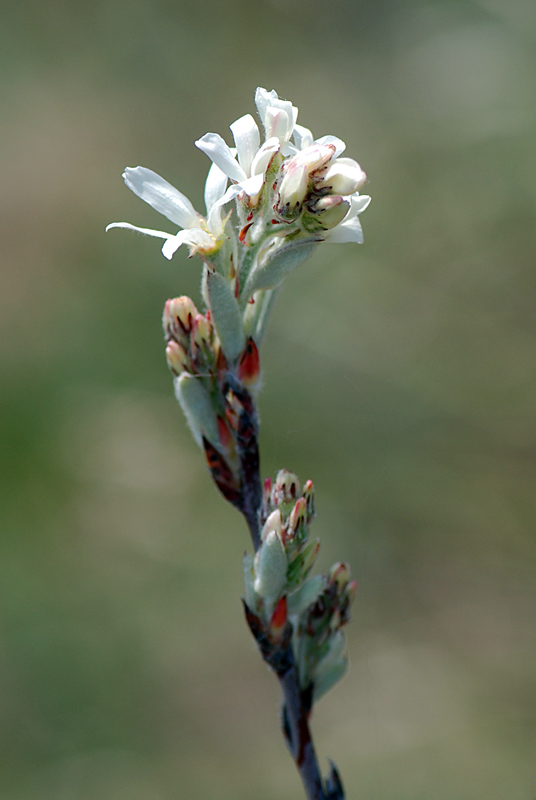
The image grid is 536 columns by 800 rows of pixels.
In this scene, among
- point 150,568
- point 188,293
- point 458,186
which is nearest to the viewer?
point 150,568

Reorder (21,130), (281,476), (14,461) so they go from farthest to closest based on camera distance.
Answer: (21,130)
(14,461)
(281,476)

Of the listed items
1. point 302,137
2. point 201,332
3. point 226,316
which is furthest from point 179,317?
point 302,137

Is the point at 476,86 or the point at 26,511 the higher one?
the point at 476,86

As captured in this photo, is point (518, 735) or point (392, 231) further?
point (392, 231)

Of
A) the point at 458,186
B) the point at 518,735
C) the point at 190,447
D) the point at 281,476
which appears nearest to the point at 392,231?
the point at 458,186

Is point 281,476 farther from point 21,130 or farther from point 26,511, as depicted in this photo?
point 21,130

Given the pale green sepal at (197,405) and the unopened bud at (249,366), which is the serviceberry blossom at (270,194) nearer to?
the unopened bud at (249,366)

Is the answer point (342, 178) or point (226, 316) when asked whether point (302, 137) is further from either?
point (226, 316)
